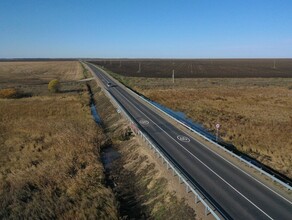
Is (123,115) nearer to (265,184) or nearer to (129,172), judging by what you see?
(129,172)

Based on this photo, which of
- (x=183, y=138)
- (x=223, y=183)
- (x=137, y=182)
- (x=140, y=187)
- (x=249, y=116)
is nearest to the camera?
(x=223, y=183)

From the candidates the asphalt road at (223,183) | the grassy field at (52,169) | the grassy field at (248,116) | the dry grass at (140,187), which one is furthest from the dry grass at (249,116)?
the grassy field at (52,169)

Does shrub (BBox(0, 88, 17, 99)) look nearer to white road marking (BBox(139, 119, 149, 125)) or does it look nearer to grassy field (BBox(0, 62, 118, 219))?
grassy field (BBox(0, 62, 118, 219))

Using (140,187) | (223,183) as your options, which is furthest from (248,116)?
(140,187)

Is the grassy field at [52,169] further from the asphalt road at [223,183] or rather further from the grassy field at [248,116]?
the grassy field at [248,116]

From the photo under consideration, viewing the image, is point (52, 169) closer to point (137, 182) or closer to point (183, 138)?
point (137, 182)

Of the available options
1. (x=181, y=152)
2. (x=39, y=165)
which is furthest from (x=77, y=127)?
(x=181, y=152)
